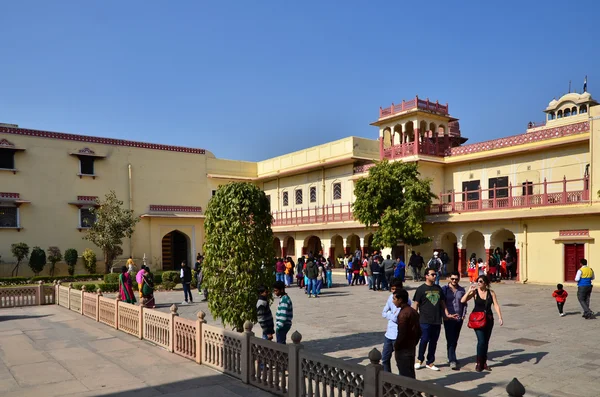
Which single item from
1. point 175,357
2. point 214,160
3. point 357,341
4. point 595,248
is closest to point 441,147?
point 595,248

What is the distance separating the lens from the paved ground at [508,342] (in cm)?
675

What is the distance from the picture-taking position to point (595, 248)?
61.8 feet

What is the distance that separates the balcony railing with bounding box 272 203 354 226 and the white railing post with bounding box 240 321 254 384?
73.4 ft

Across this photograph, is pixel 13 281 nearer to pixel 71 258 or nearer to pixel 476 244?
pixel 71 258

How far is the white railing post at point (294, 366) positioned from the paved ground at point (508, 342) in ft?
6.91

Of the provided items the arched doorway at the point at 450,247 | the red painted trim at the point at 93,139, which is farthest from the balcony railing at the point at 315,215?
the red painted trim at the point at 93,139

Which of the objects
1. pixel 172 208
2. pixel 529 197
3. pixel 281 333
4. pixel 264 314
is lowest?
pixel 281 333

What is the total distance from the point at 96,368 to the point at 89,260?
878 inches

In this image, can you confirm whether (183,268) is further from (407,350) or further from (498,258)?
(498,258)

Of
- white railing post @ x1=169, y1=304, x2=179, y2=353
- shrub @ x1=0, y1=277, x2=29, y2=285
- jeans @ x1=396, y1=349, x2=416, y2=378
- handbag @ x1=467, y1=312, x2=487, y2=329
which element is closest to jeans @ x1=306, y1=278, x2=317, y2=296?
white railing post @ x1=169, y1=304, x2=179, y2=353

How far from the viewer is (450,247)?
26672 millimetres

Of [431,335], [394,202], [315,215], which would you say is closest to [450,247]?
[394,202]

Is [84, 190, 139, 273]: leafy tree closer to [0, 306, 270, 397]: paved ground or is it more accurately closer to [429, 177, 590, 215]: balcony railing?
[0, 306, 270, 397]: paved ground

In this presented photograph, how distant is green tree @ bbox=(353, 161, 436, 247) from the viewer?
22.9 metres
